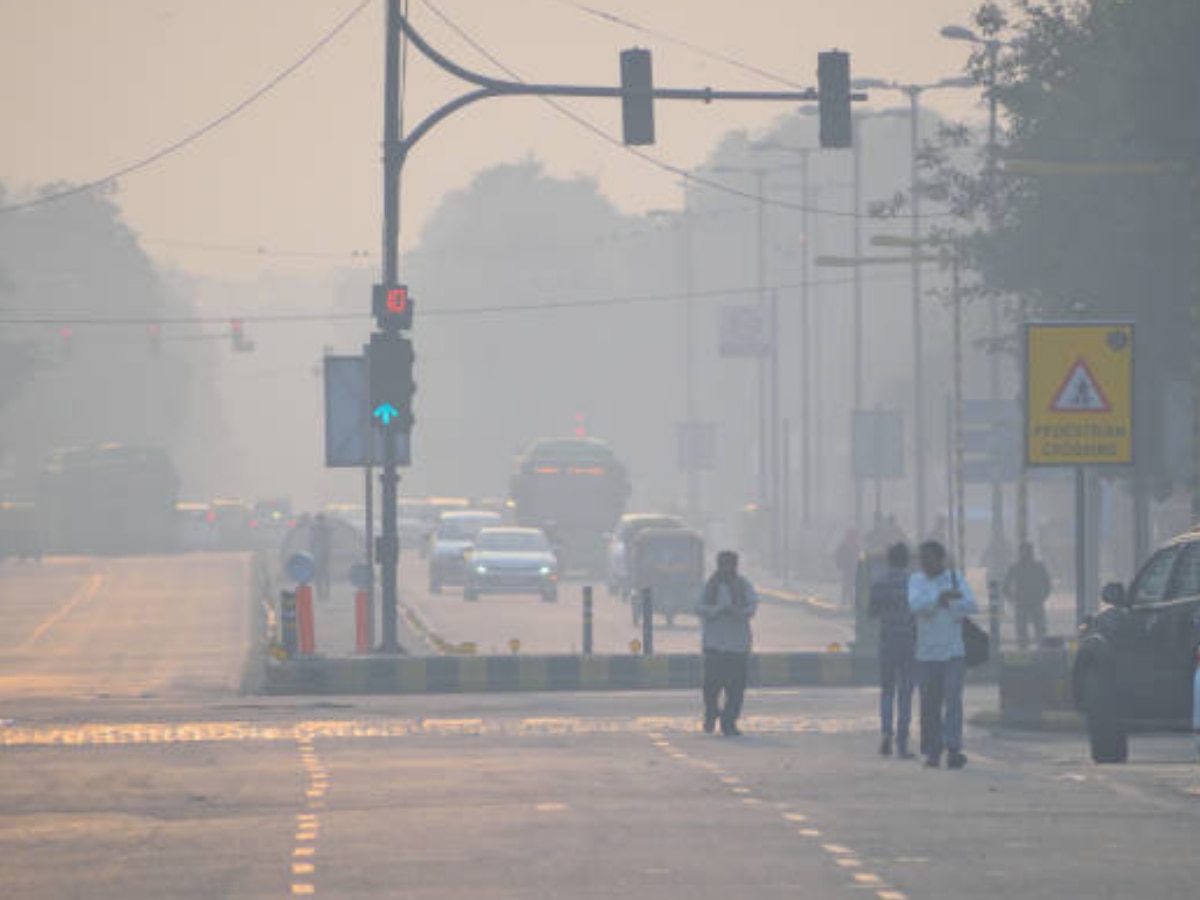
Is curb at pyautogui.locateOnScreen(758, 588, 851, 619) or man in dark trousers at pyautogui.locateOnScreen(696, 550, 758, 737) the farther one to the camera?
curb at pyautogui.locateOnScreen(758, 588, 851, 619)

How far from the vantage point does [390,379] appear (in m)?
32.8

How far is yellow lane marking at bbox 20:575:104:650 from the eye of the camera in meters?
46.9

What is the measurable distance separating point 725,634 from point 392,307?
10218 mm

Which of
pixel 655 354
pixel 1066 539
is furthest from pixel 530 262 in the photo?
pixel 1066 539

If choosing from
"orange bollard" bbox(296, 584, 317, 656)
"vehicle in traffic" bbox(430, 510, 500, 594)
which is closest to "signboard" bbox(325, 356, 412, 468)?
"orange bollard" bbox(296, 584, 317, 656)

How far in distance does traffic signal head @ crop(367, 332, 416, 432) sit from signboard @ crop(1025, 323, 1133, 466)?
31.1ft

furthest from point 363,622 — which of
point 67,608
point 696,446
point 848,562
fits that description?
point 696,446

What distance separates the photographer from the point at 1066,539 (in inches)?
2778

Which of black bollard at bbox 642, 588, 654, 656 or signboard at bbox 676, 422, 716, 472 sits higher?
signboard at bbox 676, 422, 716, 472

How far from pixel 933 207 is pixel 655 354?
22251 millimetres

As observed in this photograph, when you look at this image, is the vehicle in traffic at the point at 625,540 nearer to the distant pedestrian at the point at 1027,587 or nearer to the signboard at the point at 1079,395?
the distant pedestrian at the point at 1027,587

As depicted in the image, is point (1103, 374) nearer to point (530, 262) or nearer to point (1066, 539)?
point (1066, 539)

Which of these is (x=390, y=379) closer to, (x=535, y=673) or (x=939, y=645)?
(x=535, y=673)

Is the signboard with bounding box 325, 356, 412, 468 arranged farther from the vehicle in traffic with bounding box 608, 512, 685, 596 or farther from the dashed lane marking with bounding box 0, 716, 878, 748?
the vehicle in traffic with bounding box 608, 512, 685, 596
